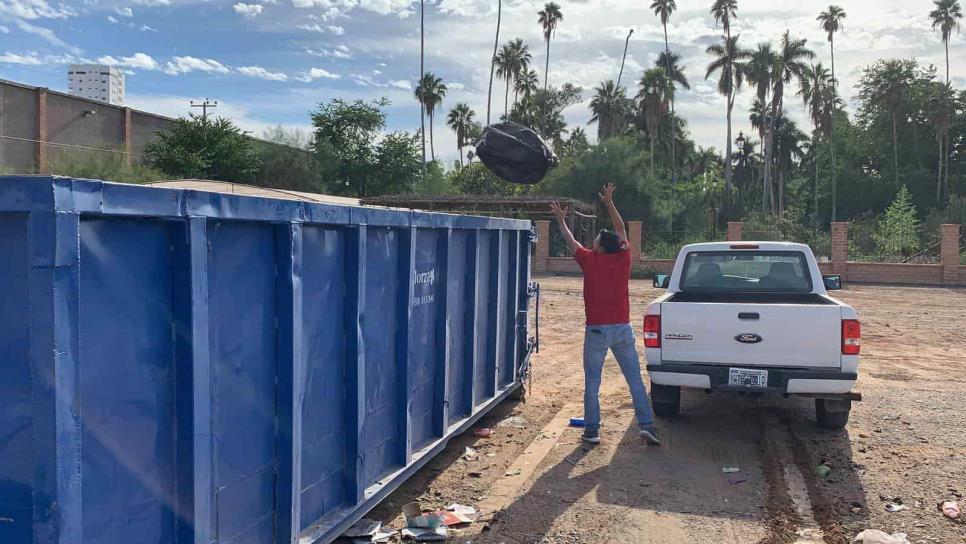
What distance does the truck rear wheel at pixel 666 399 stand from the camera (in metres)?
7.58

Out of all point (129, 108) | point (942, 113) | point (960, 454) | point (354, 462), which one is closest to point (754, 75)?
point (942, 113)

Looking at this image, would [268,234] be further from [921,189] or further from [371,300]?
[921,189]

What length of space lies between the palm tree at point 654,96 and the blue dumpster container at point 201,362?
49674 mm

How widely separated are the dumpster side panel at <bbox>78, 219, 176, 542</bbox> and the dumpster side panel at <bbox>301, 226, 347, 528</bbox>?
1.04 m

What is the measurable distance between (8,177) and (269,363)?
1551 millimetres

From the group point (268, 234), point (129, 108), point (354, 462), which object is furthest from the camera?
point (129, 108)

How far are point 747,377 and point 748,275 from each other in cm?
193

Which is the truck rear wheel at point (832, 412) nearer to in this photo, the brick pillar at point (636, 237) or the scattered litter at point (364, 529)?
the scattered litter at point (364, 529)

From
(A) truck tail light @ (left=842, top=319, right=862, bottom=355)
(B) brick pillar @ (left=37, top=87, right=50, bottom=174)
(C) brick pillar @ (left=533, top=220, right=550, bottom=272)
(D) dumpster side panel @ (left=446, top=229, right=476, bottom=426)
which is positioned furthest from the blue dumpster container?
(B) brick pillar @ (left=37, top=87, right=50, bottom=174)

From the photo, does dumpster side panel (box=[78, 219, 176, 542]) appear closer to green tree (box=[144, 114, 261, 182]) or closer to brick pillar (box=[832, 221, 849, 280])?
brick pillar (box=[832, 221, 849, 280])

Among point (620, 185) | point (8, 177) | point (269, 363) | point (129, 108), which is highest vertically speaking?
point (129, 108)

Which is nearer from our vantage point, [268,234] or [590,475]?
[268,234]

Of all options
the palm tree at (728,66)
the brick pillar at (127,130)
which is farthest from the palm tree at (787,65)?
the brick pillar at (127,130)

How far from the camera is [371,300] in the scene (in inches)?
185
